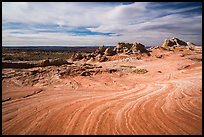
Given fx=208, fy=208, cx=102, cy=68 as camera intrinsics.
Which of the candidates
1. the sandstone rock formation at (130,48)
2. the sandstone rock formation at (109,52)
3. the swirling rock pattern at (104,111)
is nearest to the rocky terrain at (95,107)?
the swirling rock pattern at (104,111)

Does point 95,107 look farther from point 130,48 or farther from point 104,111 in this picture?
point 130,48

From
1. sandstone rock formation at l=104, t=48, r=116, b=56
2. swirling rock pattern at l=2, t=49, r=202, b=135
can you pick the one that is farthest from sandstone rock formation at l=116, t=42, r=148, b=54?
swirling rock pattern at l=2, t=49, r=202, b=135

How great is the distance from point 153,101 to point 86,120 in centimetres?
298

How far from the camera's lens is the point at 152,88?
33.3 ft

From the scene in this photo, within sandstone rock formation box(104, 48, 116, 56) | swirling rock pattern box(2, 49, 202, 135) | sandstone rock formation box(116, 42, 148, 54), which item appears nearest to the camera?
swirling rock pattern box(2, 49, 202, 135)

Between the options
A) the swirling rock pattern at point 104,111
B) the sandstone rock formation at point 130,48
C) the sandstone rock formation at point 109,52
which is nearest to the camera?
the swirling rock pattern at point 104,111

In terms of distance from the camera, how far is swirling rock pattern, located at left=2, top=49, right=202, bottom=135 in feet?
18.7

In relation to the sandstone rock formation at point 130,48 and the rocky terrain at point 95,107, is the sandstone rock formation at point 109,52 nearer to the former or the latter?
the sandstone rock formation at point 130,48

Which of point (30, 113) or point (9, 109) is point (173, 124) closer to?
point (30, 113)

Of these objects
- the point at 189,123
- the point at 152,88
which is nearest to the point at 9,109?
the point at 189,123

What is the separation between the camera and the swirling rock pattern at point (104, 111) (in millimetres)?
5688

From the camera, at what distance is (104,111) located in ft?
22.5

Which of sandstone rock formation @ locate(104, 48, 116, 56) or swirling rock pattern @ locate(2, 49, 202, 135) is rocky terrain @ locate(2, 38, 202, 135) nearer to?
swirling rock pattern @ locate(2, 49, 202, 135)

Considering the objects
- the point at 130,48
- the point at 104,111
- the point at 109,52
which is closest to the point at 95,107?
the point at 104,111
